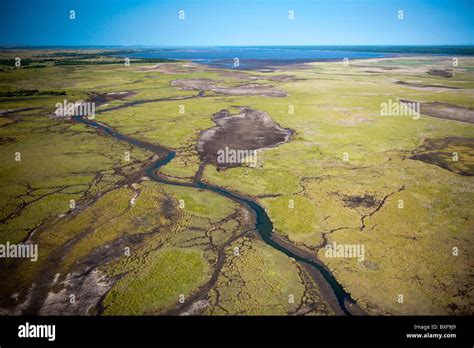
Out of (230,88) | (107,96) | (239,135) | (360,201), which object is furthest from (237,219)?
(230,88)

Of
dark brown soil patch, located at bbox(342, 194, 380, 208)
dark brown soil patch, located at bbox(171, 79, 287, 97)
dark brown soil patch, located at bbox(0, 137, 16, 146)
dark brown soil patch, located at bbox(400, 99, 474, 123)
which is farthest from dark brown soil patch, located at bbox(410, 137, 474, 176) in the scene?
dark brown soil patch, located at bbox(0, 137, 16, 146)

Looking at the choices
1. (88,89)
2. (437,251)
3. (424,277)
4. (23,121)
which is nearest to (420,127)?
Result: (437,251)

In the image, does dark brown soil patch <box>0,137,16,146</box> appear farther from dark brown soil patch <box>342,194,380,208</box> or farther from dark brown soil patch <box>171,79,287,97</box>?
dark brown soil patch <box>171,79,287,97</box>

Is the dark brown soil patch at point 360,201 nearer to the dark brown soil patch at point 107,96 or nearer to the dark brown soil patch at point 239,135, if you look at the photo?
the dark brown soil patch at point 239,135

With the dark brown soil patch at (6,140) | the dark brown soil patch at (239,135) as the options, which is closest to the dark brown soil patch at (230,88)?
the dark brown soil patch at (239,135)

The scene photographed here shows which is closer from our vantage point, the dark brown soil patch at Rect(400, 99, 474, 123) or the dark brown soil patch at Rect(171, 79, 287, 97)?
the dark brown soil patch at Rect(400, 99, 474, 123)
